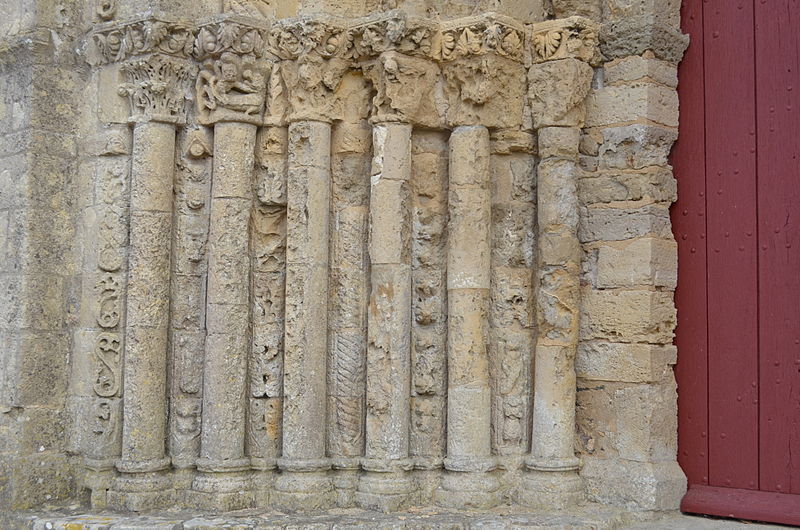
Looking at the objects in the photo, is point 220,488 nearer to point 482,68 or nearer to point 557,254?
point 557,254

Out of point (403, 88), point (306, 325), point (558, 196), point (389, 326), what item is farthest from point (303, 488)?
point (403, 88)

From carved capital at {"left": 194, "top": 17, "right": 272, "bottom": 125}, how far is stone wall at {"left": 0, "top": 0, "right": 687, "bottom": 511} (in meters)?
0.01

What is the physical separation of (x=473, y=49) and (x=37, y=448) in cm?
319

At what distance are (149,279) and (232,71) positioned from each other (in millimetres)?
1192

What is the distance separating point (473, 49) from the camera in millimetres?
4965

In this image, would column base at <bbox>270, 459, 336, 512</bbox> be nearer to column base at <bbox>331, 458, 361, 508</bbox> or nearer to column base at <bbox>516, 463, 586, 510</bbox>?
column base at <bbox>331, 458, 361, 508</bbox>

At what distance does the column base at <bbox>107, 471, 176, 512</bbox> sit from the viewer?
482cm

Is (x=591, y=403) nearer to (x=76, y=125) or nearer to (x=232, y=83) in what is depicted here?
(x=232, y=83)

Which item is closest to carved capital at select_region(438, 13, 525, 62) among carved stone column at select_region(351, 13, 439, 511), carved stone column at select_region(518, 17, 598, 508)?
carved stone column at select_region(351, 13, 439, 511)

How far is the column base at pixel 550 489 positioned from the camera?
4.85 m

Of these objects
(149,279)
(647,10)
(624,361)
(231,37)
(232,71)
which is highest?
(647,10)

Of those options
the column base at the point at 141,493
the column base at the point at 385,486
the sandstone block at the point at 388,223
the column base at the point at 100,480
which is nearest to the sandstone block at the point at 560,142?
the sandstone block at the point at 388,223

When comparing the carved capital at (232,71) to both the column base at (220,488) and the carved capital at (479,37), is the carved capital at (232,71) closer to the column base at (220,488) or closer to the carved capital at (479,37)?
the carved capital at (479,37)

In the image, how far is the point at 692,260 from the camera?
5152 millimetres
